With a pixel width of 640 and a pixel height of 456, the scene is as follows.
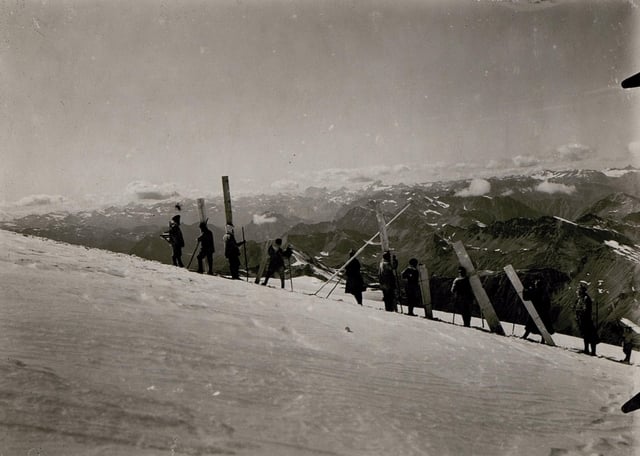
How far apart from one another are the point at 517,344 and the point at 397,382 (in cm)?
528

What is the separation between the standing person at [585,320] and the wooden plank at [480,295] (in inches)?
80.9

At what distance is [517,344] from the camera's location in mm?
8875

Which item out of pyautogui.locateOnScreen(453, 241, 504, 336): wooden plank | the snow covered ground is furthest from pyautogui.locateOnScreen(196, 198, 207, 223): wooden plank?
pyautogui.locateOnScreen(453, 241, 504, 336): wooden plank

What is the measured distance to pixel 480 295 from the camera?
10.9m

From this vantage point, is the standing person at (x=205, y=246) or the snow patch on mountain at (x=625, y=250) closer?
the standing person at (x=205, y=246)

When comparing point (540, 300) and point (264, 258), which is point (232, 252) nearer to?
point (264, 258)

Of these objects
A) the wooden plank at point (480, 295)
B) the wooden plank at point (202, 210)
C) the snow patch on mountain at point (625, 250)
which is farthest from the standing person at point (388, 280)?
the snow patch on mountain at point (625, 250)

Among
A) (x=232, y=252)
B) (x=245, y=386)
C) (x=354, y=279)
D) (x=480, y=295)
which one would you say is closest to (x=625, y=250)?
(x=480, y=295)

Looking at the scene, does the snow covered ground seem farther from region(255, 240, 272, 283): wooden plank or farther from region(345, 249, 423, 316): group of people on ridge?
region(255, 240, 272, 283): wooden plank

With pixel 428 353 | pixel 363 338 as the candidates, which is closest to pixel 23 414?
pixel 363 338

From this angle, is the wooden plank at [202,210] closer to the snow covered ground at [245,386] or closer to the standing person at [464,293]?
the snow covered ground at [245,386]

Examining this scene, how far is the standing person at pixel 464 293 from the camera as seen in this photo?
11117 mm

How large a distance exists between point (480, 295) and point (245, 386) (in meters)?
8.55

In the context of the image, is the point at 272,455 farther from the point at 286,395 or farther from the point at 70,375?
the point at 70,375
